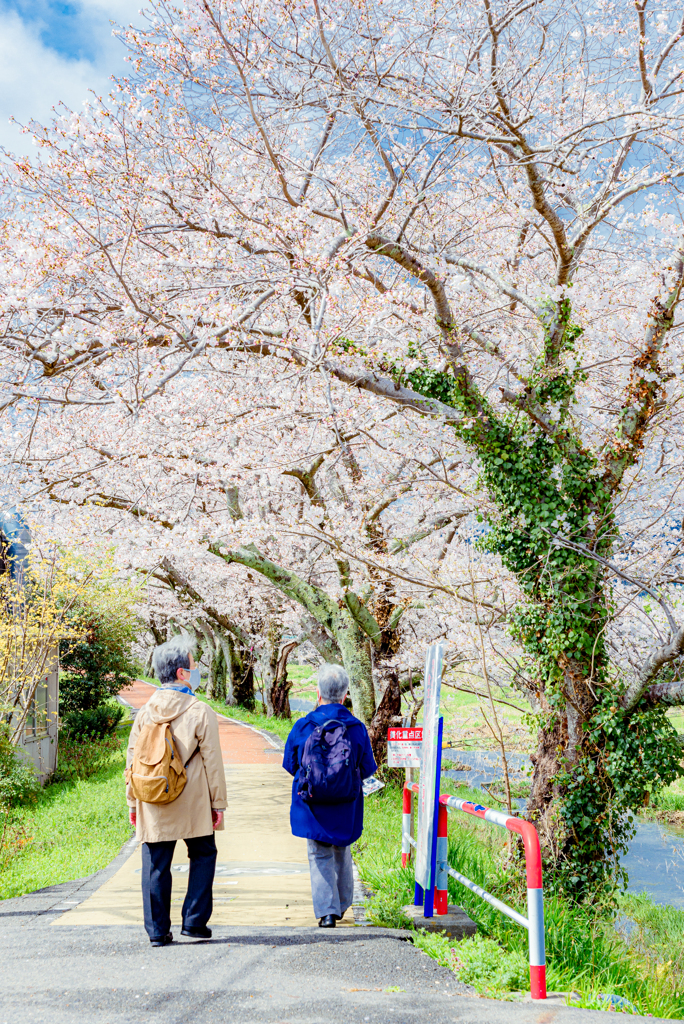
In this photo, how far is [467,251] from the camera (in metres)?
10.4

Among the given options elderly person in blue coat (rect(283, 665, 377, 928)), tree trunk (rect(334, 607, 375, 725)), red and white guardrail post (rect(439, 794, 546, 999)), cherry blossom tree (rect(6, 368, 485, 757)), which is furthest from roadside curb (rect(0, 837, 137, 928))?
tree trunk (rect(334, 607, 375, 725))

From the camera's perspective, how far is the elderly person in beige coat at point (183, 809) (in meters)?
3.82

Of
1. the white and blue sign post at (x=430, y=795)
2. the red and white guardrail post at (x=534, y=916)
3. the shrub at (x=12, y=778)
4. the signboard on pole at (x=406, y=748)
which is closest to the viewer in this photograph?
the red and white guardrail post at (x=534, y=916)

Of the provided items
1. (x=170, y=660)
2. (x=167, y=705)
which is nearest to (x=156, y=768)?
(x=167, y=705)

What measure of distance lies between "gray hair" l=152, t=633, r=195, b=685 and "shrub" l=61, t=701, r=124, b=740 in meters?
15.2

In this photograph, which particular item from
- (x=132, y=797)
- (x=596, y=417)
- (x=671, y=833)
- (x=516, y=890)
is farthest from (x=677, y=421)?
(x=671, y=833)

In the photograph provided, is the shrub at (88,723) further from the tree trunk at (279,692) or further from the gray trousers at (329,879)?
the gray trousers at (329,879)

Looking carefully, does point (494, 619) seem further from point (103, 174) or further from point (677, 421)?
point (103, 174)

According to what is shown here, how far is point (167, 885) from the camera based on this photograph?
12.6 feet

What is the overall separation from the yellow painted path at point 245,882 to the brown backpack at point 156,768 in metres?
1.55

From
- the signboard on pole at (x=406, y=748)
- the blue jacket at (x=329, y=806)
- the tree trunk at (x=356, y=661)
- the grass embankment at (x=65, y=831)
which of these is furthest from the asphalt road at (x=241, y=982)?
the tree trunk at (x=356, y=661)

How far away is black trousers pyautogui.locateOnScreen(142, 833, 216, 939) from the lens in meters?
3.81

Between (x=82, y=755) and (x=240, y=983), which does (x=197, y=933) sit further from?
(x=82, y=755)

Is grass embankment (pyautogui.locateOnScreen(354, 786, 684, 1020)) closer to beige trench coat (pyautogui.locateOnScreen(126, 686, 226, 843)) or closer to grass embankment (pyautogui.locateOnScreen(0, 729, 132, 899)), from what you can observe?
beige trench coat (pyautogui.locateOnScreen(126, 686, 226, 843))
